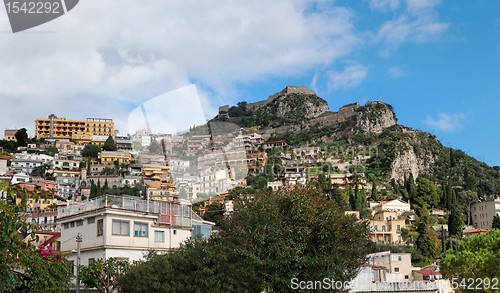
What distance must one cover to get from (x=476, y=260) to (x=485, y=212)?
306 feet

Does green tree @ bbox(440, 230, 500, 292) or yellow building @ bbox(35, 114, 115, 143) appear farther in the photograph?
yellow building @ bbox(35, 114, 115, 143)

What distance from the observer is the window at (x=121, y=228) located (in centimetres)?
2975

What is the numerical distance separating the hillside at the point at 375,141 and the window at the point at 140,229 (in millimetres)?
96266

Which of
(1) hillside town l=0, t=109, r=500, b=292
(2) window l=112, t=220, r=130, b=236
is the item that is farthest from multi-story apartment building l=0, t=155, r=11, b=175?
(2) window l=112, t=220, r=130, b=236

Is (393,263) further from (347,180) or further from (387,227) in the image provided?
(347,180)

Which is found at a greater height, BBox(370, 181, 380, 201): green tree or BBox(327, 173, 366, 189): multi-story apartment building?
BBox(327, 173, 366, 189): multi-story apartment building

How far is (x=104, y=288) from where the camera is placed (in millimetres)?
27172

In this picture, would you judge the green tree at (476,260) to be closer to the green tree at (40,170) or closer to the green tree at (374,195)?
the green tree at (374,195)

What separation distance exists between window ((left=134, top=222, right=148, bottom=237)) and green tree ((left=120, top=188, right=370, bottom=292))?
871 cm

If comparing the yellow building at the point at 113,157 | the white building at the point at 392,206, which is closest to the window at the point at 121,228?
the white building at the point at 392,206

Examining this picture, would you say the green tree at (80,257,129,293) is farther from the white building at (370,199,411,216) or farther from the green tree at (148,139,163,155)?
the green tree at (148,139,163,155)

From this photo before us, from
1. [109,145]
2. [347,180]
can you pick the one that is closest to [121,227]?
[347,180]

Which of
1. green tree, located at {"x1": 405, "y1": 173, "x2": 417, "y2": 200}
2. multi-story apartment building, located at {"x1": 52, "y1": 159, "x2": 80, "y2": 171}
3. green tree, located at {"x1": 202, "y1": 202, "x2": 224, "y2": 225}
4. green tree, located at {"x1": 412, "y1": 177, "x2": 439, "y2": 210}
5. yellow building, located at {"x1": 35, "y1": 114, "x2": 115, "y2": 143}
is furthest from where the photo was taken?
yellow building, located at {"x1": 35, "y1": 114, "x2": 115, "y2": 143}

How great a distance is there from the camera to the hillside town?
99.2ft
